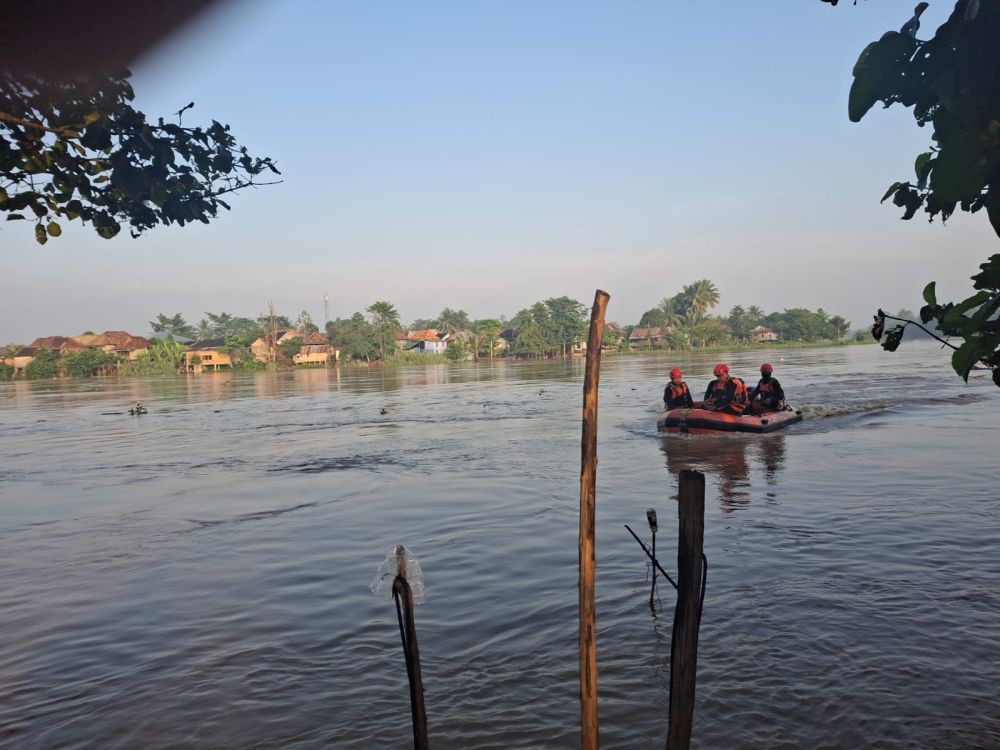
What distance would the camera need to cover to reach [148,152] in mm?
4449

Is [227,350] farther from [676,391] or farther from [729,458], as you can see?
[729,458]

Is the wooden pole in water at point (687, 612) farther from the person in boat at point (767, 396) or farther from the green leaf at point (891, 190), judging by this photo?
the person in boat at point (767, 396)

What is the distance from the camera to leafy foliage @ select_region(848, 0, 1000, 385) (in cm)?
252

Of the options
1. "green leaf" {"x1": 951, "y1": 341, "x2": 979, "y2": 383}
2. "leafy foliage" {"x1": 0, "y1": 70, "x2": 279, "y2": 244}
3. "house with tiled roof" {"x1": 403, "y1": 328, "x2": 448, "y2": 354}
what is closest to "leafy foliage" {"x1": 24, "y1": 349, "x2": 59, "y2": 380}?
"house with tiled roof" {"x1": 403, "y1": 328, "x2": 448, "y2": 354}

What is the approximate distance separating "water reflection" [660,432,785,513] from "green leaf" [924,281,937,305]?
26.8 ft

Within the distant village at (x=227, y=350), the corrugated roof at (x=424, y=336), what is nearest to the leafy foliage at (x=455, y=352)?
the distant village at (x=227, y=350)

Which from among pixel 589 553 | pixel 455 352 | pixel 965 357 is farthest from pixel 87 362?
pixel 965 357

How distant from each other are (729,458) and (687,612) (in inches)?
504

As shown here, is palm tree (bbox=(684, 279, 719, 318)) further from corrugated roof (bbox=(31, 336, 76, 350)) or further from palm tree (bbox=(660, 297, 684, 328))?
corrugated roof (bbox=(31, 336, 76, 350))

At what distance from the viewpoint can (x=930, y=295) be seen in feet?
9.81

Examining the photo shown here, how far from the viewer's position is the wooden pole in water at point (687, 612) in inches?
137

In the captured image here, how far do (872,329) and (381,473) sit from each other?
13.3 m

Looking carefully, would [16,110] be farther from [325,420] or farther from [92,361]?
[92,361]

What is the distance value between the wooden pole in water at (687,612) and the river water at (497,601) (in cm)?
129
